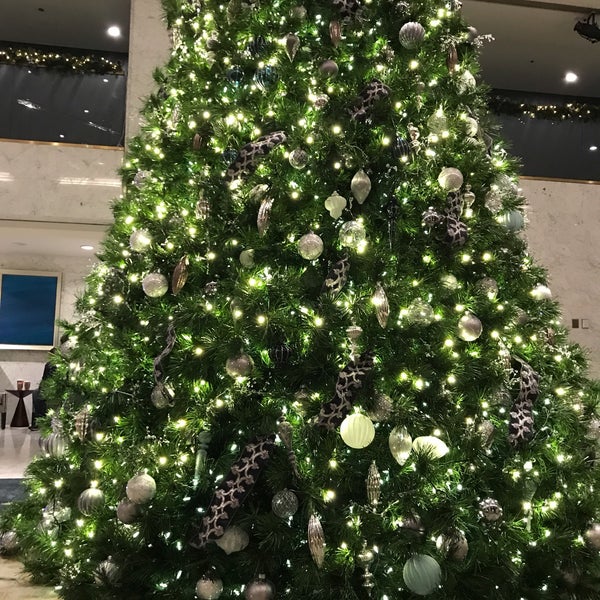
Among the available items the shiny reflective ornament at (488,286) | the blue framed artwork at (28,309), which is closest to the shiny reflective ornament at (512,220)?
the shiny reflective ornament at (488,286)

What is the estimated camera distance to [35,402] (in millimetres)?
7258

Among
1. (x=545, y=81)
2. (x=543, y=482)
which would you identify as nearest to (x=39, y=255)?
(x=545, y=81)

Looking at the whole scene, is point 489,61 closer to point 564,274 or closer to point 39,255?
point 564,274

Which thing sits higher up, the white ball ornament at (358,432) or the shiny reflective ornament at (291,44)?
the shiny reflective ornament at (291,44)

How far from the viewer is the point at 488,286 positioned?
154 centimetres

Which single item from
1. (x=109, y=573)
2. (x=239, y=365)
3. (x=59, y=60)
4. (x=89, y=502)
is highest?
(x=59, y=60)

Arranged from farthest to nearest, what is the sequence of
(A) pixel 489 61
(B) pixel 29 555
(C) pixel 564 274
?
(A) pixel 489 61 < (C) pixel 564 274 < (B) pixel 29 555

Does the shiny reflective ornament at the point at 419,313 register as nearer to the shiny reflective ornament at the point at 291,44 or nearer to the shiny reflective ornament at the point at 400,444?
the shiny reflective ornament at the point at 400,444

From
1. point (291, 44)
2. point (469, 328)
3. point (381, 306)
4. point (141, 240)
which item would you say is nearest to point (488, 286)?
point (469, 328)

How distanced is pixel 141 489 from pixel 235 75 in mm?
1301

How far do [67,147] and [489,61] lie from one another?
198 inches

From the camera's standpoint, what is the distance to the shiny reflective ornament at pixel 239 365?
131 centimetres

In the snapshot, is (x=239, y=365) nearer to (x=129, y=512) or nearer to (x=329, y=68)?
(x=129, y=512)

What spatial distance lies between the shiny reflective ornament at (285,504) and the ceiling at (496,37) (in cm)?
469
